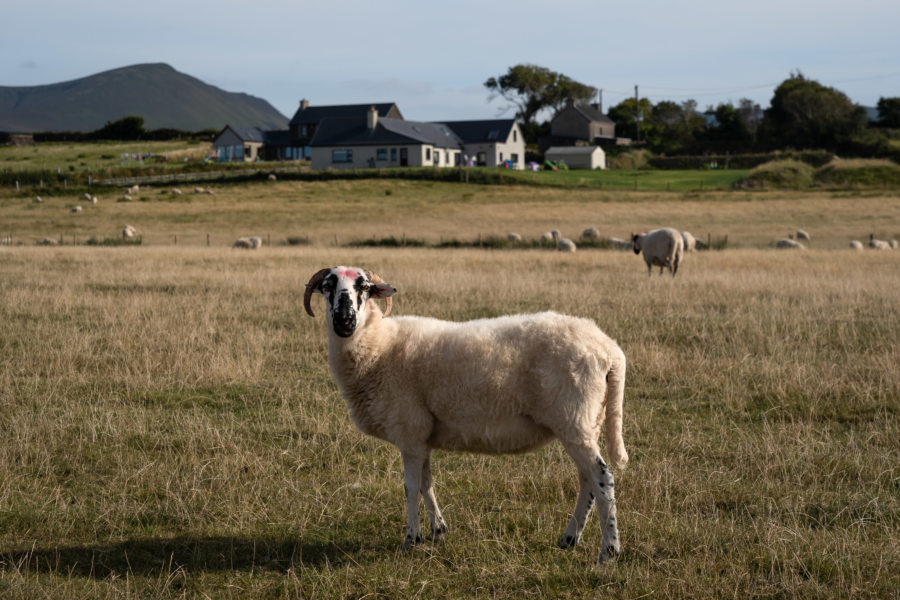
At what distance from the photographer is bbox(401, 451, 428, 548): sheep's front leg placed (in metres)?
5.36

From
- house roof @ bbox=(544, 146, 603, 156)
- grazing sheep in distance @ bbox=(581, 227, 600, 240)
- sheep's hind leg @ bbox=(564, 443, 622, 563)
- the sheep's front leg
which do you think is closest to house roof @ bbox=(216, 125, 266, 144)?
house roof @ bbox=(544, 146, 603, 156)

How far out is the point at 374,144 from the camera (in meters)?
86.2

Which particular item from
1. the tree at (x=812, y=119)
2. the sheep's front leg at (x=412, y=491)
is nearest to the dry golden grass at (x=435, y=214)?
the sheep's front leg at (x=412, y=491)

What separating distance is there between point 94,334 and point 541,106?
11527 cm

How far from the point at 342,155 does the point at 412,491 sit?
85.1 m

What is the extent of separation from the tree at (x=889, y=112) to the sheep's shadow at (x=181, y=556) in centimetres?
10567

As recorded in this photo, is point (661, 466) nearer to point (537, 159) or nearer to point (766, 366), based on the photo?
point (766, 366)

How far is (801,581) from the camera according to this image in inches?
186

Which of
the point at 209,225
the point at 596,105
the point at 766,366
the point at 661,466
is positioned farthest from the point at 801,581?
the point at 596,105

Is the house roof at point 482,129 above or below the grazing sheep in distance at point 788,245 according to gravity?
above

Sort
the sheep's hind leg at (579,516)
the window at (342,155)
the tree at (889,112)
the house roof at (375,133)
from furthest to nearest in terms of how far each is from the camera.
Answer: the tree at (889,112) → the window at (342,155) → the house roof at (375,133) → the sheep's hind leg at (579,516)

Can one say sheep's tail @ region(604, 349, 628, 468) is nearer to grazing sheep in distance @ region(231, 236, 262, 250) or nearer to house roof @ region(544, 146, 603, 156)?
grazing sheep in distance @ region(231, 236, 262, 250)

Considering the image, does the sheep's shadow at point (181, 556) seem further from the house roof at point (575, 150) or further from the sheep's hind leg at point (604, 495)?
the house roof at point (575, 150)

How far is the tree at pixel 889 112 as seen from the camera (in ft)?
306
